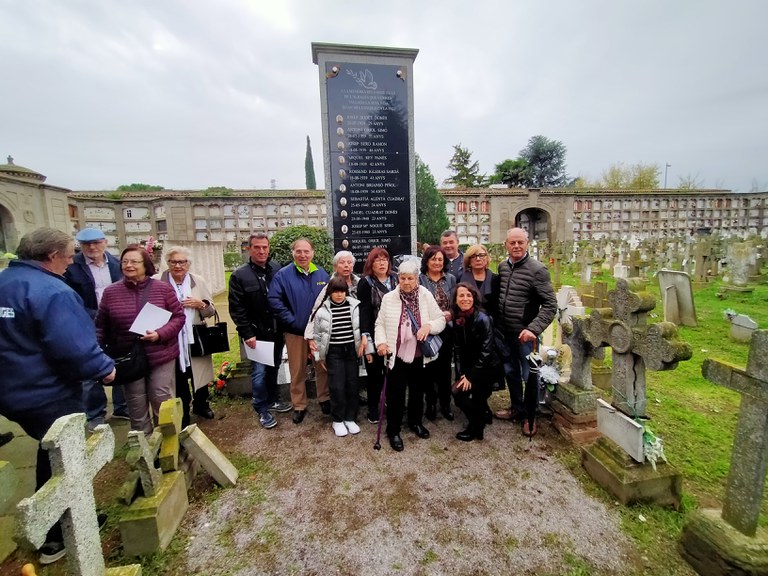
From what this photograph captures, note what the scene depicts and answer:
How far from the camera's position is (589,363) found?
2.87 metres

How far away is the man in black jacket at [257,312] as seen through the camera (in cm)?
333

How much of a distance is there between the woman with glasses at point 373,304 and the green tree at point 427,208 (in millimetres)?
14514

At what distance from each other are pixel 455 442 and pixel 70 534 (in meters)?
2.45

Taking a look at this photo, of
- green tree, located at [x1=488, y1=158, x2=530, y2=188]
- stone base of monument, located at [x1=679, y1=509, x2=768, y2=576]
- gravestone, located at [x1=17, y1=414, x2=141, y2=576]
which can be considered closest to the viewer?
gravestone, located at [x1=17, y1=414, x2=141, y2=576]

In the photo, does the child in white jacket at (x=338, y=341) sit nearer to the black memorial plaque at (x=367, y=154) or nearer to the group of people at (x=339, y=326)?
the group of people at (x=339, y=326)

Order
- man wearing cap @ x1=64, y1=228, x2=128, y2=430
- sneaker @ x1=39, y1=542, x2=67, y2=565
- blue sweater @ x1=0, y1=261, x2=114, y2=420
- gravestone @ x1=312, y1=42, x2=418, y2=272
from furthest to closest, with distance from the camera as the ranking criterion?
gravestone @ x1=312, y1=42, x2=418, y2=272 < man wearing cap @ x1=64, y1=228, x2=128, y2=430 < sneaker @ x1=39, y1=542, x2=67, y2=565 < blue sweater @ x1=0, y1=261, x2=114, y2=420

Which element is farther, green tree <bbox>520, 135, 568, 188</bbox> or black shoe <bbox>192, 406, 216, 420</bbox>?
green tree <bbox>520, 135, 568, 188</bbox>

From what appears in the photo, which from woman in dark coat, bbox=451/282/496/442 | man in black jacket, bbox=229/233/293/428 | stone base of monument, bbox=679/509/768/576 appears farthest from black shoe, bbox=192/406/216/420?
stone base of monument, bbox=679/509/768/576

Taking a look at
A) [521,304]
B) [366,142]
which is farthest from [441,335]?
[366,142]

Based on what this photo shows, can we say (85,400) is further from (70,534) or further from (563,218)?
(563,218)

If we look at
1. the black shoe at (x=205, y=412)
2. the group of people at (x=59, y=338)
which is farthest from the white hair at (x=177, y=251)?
the black shoe at (x=205, y=412)

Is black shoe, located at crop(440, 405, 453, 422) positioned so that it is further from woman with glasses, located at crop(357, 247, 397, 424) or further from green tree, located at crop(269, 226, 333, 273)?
green tree, located at crop(269, 226, 333, 273)

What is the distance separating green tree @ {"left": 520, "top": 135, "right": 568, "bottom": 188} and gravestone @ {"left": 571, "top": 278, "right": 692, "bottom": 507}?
38.2 m

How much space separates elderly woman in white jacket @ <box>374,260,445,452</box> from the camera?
114 inches
